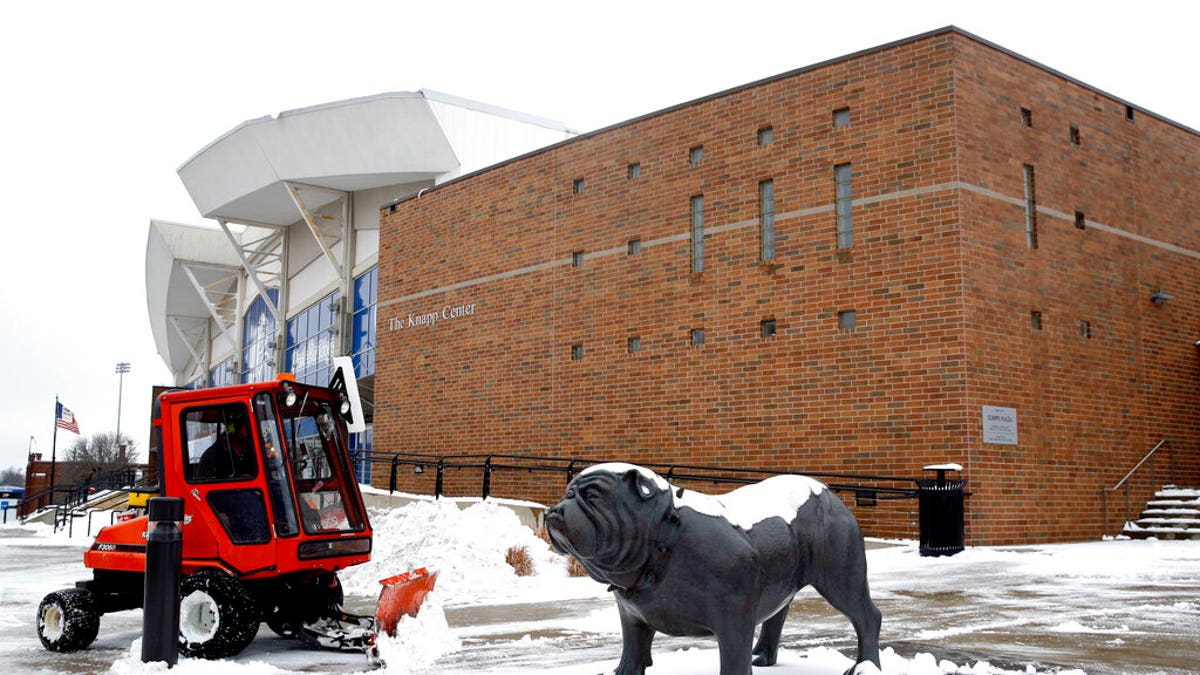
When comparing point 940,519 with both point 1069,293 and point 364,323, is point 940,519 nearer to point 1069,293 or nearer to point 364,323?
point 1069,293

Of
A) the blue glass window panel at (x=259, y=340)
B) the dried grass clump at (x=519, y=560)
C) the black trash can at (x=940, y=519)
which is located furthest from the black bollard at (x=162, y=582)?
the blue glass window panel at (x=259, y=340)

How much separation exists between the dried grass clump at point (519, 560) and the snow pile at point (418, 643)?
5360 mm

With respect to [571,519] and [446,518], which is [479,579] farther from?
[571,519]

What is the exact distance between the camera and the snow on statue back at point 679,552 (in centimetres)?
448

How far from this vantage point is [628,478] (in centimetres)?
458

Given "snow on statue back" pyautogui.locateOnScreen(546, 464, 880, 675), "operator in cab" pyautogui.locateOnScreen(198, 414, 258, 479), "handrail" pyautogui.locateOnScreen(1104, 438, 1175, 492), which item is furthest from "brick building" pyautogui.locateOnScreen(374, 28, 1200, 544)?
"snow on statue back" pyautogui.locateOnScreen(546, 464, 880, 675)

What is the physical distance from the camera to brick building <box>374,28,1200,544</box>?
659 inches

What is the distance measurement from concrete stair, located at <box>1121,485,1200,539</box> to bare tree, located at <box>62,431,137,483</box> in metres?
64.1

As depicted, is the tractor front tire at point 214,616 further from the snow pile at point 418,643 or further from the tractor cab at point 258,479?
the snow pile at point 418,643

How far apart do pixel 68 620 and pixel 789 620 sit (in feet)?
20.1

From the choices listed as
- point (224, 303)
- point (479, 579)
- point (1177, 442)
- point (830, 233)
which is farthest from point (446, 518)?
point (224, 303)

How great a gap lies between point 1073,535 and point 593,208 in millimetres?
10977

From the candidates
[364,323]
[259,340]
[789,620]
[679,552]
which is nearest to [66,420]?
[259,340]

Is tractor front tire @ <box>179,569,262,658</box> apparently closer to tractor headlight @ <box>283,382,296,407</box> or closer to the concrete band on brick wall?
tractor headlight @ <box>283,382,296,407</box>
